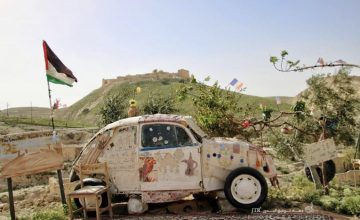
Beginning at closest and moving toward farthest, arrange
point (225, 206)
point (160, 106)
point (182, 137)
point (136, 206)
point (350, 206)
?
point (350, 206) → point (225, 206) → point (136, 206) → point (182, 137) → point (160, 106)

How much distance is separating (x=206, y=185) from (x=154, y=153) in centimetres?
123

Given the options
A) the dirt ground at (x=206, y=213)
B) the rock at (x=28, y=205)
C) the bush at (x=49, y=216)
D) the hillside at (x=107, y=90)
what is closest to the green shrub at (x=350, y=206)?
the dirt ground at (x=206, y=213)

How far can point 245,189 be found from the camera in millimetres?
8508

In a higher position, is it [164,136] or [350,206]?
[164,136]

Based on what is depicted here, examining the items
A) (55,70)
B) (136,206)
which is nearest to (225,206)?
(136,206)

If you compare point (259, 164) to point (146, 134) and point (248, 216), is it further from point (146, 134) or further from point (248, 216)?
point (146, 134)

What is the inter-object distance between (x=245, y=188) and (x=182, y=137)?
1.62 metres

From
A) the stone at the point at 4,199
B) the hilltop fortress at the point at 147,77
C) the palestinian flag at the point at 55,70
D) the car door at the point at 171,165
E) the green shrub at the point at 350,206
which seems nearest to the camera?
the green shrub at the point at 350,206

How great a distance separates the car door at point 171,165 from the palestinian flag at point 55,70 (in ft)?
10.4

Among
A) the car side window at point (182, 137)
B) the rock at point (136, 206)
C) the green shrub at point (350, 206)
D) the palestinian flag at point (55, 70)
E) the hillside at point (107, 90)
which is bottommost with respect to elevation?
the green shrub at point (350, 206)

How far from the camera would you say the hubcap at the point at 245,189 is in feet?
27.9

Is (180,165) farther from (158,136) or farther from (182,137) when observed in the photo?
(158,136)

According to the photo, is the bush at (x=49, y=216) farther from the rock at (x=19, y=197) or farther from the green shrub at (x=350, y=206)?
the rock at (x=19, y=197)

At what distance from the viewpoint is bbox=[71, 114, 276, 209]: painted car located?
855 cm
